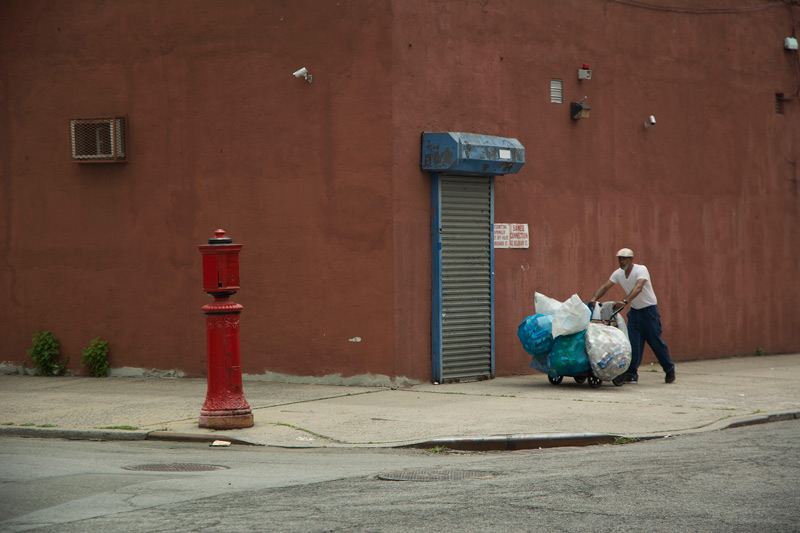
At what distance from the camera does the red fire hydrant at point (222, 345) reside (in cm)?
963

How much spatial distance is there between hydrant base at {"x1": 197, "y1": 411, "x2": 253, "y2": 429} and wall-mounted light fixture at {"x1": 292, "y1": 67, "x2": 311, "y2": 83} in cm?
509

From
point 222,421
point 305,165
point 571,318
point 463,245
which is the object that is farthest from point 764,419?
point 305,165

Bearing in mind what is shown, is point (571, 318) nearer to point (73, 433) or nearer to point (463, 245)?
point (463, 245)

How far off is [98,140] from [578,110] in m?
6.94

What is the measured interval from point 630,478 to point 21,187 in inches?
413

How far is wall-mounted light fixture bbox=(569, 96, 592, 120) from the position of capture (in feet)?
49.2

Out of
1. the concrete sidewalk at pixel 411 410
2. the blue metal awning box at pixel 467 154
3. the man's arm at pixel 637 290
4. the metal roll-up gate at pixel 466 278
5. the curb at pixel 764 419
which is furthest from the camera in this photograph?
the man's arm at pixel 637 290

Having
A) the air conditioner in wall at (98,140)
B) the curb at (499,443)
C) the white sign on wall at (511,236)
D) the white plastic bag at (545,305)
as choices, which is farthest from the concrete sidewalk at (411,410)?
the air conditioner in wall at (98,140)

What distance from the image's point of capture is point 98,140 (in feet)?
45.9

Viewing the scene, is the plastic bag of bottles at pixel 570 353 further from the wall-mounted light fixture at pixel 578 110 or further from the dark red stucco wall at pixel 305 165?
the wall-mounted light fixture at pixel 578 110

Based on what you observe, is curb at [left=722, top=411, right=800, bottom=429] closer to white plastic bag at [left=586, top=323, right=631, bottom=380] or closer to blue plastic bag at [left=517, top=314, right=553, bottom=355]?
white plastic bag at [left=586, top=323, right=631, bottom=380]

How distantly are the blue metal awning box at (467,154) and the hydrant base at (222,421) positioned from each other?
4.72 m

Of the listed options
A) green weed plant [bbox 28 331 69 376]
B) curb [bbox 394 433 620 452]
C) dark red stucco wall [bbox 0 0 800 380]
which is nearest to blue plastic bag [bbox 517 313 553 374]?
dark red stucco wall [bbox 0 0 800 380]

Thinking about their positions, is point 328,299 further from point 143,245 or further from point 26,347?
point 26,347
